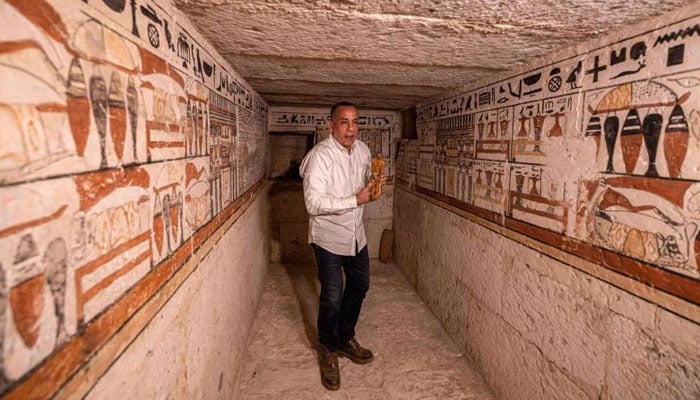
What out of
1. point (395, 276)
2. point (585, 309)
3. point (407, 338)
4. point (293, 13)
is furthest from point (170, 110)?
point (395, 276)

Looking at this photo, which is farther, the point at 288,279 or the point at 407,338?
the point at 288,279

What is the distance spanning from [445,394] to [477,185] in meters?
1.55

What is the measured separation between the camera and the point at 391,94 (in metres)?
3.65

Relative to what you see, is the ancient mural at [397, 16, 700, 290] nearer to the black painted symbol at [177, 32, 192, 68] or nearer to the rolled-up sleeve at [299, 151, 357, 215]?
the rolled-up sleeve at [299, 151, 357, 215]

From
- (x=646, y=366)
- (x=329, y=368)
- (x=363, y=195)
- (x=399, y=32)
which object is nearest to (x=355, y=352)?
(x=329, y=368)

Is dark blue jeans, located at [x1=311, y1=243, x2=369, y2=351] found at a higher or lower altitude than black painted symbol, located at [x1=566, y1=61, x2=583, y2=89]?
lower

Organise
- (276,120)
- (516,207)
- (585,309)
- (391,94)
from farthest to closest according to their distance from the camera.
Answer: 1. (276,120)
2. (391,94)
3. (516,207)
4. (585,309)

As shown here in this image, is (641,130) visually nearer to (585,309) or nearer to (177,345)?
(585,309)

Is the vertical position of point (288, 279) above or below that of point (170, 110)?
below

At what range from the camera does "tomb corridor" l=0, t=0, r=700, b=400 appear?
0.73 metres

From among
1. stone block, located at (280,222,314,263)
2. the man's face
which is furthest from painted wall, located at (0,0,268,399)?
stone block, located at (280,222,314,263)

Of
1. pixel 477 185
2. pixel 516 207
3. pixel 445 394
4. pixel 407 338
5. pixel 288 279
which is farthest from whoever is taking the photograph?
pixel 288 279

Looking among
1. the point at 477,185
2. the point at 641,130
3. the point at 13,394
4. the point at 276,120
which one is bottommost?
the point at 13,394

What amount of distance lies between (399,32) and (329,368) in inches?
92.8
